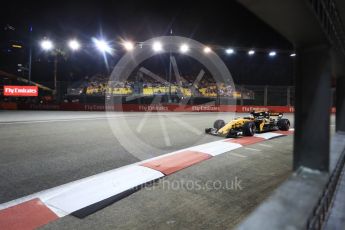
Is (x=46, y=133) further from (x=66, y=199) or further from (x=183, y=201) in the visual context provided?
(x=183, y=201)

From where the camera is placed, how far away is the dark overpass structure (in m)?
1.78

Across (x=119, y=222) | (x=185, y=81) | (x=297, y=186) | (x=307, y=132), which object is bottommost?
(x=119, y=222)

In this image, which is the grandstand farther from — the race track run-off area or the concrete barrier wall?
the race track run-off area

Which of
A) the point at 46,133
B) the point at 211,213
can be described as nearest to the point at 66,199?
the point at 211,213

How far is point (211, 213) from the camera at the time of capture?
351 cm

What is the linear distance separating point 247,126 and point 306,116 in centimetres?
726

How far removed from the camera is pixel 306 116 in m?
2.53

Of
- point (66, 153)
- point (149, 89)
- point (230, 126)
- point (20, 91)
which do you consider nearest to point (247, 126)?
point (230, 126)

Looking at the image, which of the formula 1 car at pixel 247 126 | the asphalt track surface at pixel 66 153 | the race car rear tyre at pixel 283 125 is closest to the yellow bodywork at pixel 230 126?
the formula 1 car at pixel 247 126

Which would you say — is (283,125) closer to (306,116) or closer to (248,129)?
(248,129)

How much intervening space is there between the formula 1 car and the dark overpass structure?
6655 millimetres

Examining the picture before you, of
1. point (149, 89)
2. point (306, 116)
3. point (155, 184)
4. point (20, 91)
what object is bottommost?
point (155, 184)

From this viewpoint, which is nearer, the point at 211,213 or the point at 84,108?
the point at 211,213

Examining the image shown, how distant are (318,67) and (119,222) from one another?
269cm
